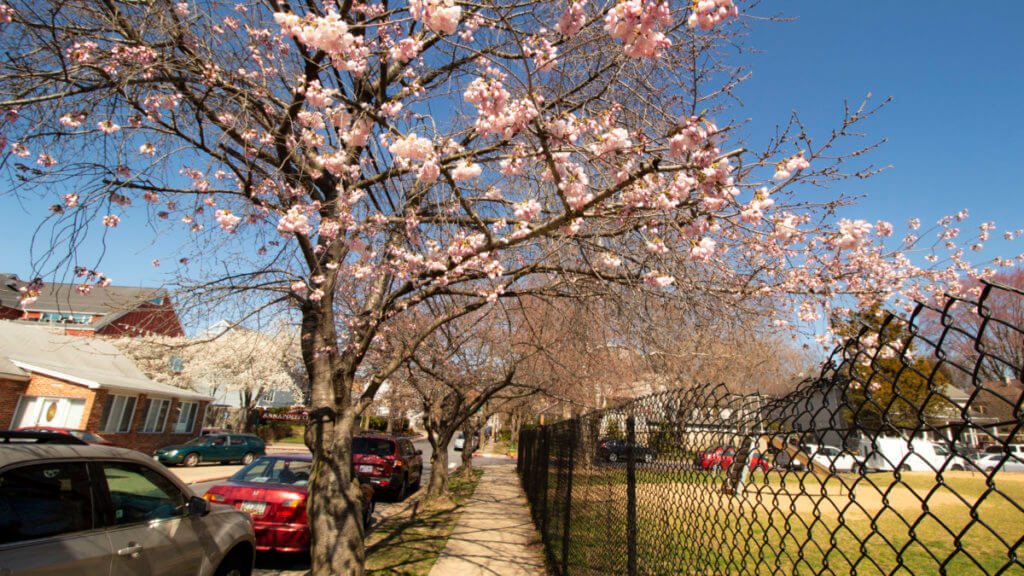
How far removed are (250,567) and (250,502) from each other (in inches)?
94.0

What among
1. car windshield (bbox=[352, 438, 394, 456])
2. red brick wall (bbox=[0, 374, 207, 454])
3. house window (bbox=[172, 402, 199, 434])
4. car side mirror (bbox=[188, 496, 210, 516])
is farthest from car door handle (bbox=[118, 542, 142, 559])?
house window (bbox=[172, 402, 199, 434])

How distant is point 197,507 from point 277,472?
3880 mm

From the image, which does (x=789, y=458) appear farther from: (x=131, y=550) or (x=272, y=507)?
(x=272, y=507)

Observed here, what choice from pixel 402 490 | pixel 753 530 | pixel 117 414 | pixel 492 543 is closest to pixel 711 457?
pixel 753 530

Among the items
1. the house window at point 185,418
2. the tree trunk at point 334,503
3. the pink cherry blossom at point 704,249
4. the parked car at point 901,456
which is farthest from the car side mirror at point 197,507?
the house window at point 185,418

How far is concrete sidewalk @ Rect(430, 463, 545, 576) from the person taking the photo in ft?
23.5

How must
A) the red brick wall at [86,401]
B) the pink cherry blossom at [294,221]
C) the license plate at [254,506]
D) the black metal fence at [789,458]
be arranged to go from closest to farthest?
the black metal fence at [789,458] → the pink cherry blossom at [294,221] → the license plate at [254,506] → the red brick wall at [86,401]

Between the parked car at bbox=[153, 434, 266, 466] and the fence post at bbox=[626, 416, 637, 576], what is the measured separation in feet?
71.1

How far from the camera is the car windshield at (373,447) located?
13656 mm

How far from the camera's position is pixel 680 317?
6.36 metres

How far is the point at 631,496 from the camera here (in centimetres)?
335

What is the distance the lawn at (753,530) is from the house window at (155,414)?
913 inches

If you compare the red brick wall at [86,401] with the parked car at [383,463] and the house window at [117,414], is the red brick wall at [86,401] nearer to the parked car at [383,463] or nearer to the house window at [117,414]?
the house window at [117,414]

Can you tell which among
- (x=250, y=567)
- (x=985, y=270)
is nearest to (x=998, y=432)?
(x=250, y=567)
